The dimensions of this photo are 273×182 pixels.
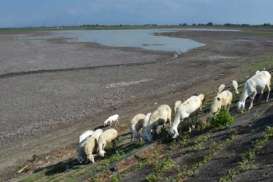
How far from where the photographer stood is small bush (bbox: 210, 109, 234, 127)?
1822cm

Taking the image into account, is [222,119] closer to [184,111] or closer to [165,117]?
[184,111]

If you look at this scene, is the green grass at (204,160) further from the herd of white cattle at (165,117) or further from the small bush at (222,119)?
the herd of white cattle at (165,117)

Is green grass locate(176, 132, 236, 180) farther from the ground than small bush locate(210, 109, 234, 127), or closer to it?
closer to it

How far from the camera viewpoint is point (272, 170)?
1258 cm

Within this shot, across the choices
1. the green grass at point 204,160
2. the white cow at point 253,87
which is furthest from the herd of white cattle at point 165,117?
the green grass at point 204,160

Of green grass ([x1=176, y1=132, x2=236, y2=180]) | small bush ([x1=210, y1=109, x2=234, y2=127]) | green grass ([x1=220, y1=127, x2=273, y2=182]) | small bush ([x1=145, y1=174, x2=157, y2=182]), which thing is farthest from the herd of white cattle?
green grass ([x1=220, y1=127, x2=273, y2=182])

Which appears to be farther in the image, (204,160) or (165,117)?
(165,117)

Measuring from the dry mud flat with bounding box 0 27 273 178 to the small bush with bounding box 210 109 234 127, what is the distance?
829 centimetres

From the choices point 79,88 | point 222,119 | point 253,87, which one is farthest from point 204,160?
point 79,88

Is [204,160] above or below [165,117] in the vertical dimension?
below

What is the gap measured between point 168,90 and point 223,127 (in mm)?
27829

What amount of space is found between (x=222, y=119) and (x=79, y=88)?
31.7m

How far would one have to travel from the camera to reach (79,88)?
48875 mm

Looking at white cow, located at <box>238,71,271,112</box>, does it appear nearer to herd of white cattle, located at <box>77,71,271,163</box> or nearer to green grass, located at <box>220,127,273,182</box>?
herd of white cattle, located at <box>77,71,271,163</box>
